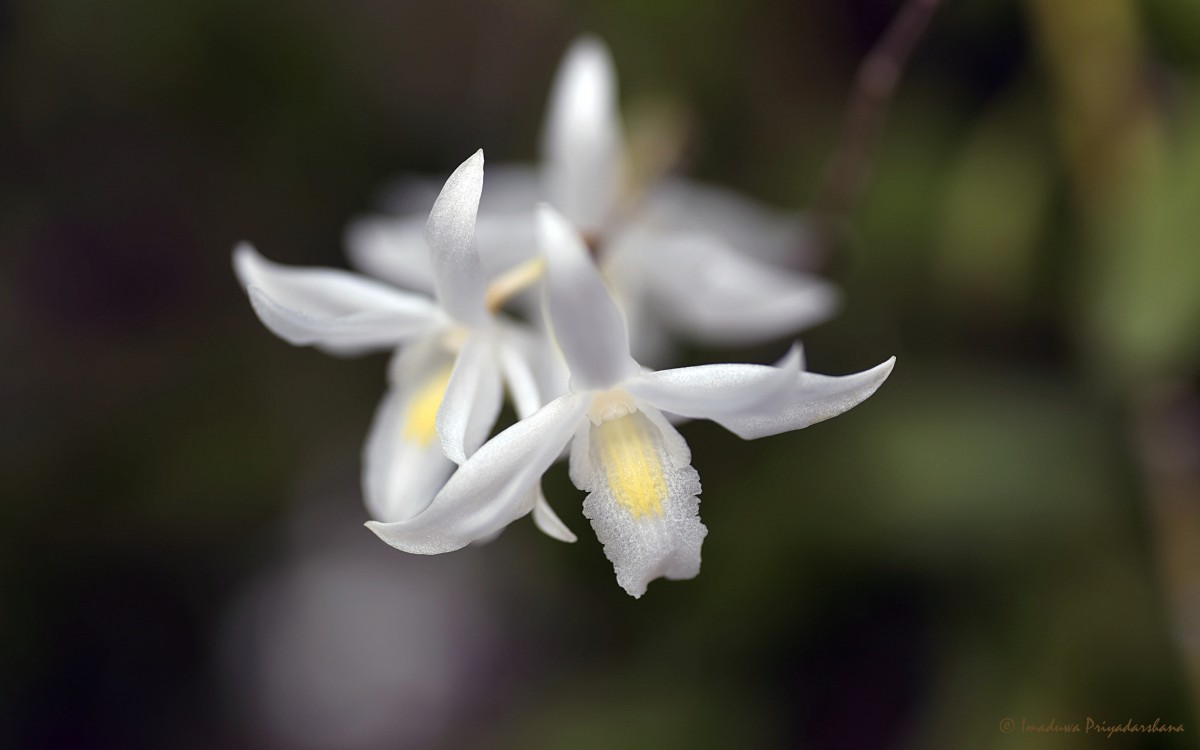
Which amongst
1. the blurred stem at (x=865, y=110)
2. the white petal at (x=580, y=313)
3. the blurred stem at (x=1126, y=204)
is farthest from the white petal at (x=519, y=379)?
the blurred stem at (x=1126, y=204)

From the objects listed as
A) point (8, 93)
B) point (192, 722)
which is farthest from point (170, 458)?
point (8, 93)

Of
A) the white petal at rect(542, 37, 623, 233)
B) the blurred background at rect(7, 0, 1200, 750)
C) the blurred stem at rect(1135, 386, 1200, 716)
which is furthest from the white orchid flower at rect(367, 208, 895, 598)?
the blurred stem at rect(1135, 386, 1200, 716)

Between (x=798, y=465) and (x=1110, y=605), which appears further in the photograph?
(x=798, y=465)

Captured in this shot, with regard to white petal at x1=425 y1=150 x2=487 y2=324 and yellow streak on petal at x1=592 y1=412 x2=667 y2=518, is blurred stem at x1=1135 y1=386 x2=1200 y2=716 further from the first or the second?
white petal at x1=425 y1=150 x2=487 y2=324

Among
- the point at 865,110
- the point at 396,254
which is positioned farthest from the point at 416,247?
the point at 865,110

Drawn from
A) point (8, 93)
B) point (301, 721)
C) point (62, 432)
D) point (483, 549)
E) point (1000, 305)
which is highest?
point (8, 93)

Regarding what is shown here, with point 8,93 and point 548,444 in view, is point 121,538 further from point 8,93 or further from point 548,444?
point 548,444

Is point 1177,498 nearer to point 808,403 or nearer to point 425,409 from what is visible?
point 808,403
